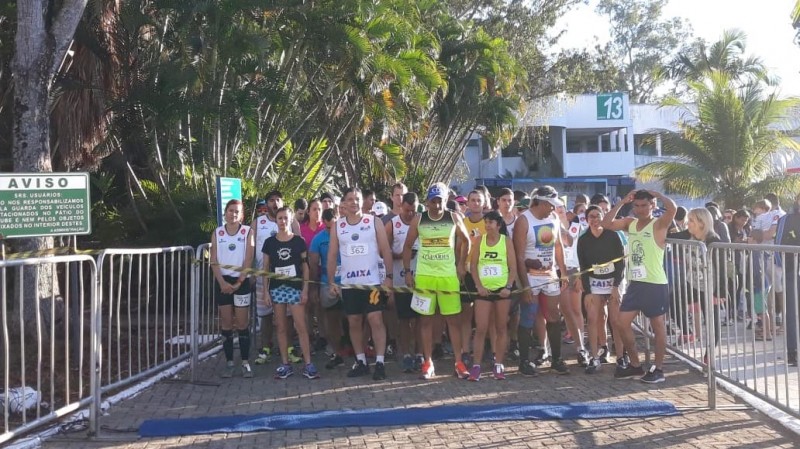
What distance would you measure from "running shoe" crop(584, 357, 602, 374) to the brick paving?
0.10 meters

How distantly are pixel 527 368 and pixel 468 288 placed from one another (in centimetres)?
107

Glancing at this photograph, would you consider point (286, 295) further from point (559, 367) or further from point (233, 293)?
point (559, 367)

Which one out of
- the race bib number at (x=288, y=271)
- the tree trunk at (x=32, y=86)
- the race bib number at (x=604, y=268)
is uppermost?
the tree trunk at (x=32, y=86)

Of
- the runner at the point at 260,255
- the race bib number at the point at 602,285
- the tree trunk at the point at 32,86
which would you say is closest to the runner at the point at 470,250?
the race bib number at the point at 602,285

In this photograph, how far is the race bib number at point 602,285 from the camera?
343 inches

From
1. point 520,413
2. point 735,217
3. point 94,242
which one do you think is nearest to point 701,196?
point 735,217

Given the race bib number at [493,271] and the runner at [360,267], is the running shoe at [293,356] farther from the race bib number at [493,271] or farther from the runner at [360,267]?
the race bib number at [493,271]

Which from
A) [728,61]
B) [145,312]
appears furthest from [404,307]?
[728,61]

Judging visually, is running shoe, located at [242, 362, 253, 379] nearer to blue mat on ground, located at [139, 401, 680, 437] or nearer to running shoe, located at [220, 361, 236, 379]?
running shoe, located at [220, 361, 236, 379]

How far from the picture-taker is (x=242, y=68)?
49.1 feet

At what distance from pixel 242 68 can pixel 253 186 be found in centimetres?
224

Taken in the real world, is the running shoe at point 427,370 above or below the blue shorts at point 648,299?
below

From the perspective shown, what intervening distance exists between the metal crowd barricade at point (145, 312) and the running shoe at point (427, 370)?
2687 millimetres

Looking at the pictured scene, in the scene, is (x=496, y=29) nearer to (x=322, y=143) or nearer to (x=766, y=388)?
(x=322, y=143)
